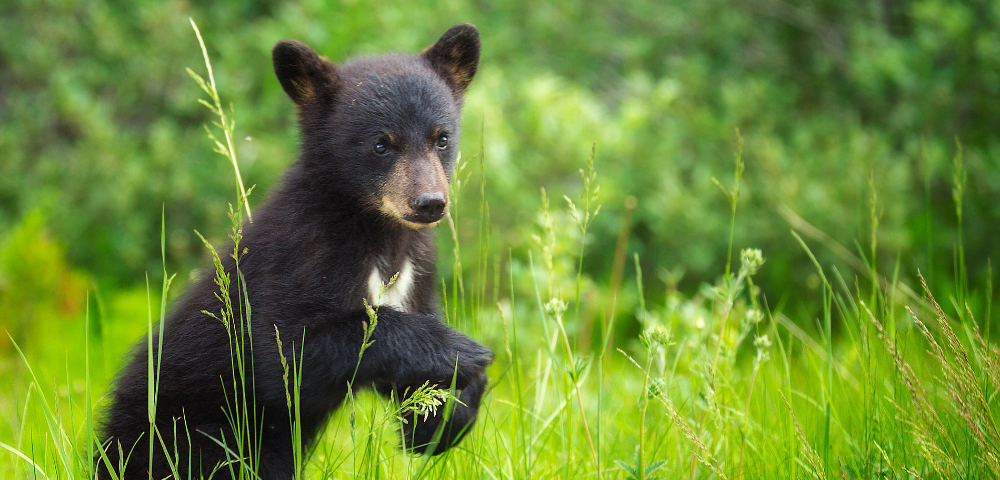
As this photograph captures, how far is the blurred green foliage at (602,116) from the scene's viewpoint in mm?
6617

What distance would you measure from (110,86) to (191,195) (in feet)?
5.31

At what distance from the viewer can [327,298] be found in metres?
2.74

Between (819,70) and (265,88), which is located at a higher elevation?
(265,88)

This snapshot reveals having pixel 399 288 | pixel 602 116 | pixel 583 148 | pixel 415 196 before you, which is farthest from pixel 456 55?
pixel 602 116

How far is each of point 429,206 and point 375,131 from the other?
15.6 inches

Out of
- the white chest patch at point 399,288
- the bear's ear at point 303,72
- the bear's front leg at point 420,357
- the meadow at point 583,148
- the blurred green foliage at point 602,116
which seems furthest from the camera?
the blurred green foliage at point 602,116

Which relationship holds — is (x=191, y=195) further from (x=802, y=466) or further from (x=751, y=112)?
(x=802, y=466)

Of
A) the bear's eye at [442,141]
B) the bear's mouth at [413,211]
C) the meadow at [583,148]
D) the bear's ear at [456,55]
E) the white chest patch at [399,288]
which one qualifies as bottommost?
the meadow at [583,148]

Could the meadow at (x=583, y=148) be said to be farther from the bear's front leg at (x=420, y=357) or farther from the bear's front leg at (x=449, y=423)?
the bear's front leg at (x=420, y=357)

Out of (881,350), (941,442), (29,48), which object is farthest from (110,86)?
(941,442)

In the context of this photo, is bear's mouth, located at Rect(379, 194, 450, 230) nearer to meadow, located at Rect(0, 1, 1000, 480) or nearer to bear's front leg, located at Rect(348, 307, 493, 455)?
bear's front leg, located at Rect(348, 307, 493, 455)

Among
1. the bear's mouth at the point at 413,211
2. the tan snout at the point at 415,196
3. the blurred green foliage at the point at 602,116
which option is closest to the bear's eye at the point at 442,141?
the tan snout at the point at 415,196

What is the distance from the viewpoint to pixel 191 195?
24.2ft

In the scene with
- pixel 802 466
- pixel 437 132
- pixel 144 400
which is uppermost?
pixel 437 132
